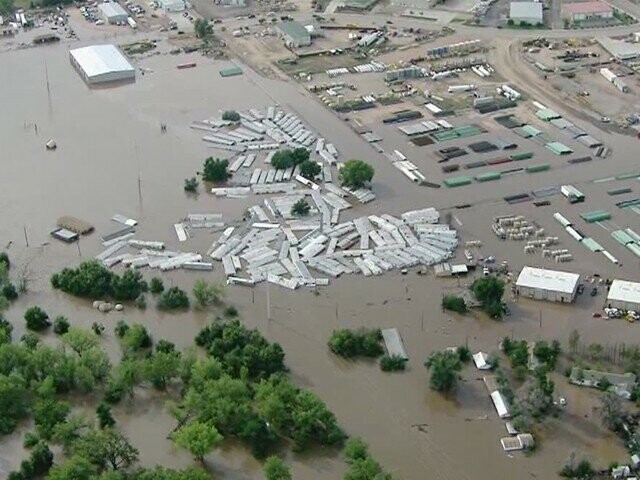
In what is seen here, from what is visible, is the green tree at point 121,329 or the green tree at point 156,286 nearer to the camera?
the green tree at point 121,329

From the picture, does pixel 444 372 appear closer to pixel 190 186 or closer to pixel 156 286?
pixel 156 286

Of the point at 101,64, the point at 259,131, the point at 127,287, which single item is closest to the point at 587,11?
the point at 259,131

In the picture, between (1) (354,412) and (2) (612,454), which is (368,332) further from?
(2) (612,454)

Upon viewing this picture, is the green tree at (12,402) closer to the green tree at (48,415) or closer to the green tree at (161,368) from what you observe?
the green tree at (48,415)

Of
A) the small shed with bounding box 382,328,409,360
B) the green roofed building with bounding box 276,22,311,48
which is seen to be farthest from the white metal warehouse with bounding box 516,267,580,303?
the green roofed building with bounding box 276,22,311,48

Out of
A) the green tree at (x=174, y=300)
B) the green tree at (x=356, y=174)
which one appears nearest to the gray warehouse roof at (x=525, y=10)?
the green tree at (x=356, y=174)

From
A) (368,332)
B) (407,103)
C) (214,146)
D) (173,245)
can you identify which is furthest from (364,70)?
(368,332)

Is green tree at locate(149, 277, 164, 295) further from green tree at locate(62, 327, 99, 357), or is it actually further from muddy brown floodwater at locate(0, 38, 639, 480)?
green tree at locate(62, 327, 99, 357)
